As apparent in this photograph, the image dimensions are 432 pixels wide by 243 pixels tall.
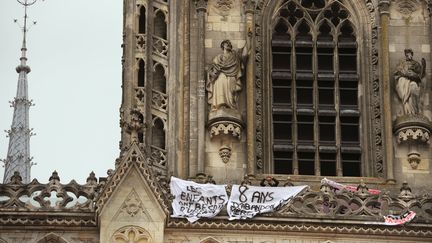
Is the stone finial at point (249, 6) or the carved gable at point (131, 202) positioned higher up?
the stone finial at point (249, 6)

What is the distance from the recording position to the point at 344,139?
44.3m

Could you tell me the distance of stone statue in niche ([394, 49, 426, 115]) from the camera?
43.9 m

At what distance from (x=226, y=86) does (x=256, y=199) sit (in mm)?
3134

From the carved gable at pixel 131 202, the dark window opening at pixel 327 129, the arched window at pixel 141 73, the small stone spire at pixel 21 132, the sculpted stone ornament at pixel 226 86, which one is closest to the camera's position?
the carved gable at pixel 131 202

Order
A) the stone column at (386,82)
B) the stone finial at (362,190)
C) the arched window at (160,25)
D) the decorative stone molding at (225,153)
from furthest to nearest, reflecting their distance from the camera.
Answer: the arched window at (160,25) < the stone column at (386,82) < the decorative stone molding at (225,153) < the stone finial at (362,190)

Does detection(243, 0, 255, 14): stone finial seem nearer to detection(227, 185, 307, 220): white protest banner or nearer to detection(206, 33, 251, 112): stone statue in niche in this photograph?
detection(206, 33, 251, 112): stone statue in niche

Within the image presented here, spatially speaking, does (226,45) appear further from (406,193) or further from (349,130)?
(406,193)

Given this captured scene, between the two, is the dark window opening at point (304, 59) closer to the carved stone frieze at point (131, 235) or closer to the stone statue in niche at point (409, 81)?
the stone statue in niche at point (409, 81)

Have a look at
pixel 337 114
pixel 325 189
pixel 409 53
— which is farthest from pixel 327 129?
pixel 325 189

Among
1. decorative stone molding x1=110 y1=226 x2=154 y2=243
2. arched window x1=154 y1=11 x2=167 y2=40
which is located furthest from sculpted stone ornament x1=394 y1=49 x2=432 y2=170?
decorative stone molding x1=110 y1=226 x2=154 y2=243

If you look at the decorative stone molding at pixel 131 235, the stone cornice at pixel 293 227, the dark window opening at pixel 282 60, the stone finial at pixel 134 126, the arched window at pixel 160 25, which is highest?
Result: the arched window at pixel 160 25

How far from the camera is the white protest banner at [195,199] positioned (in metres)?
41.2

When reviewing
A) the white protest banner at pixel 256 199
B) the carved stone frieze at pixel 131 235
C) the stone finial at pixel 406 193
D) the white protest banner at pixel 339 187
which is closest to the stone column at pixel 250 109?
the white protest banner at pixel 256 199

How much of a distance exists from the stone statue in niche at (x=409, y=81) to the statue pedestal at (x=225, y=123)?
3.49 meters
